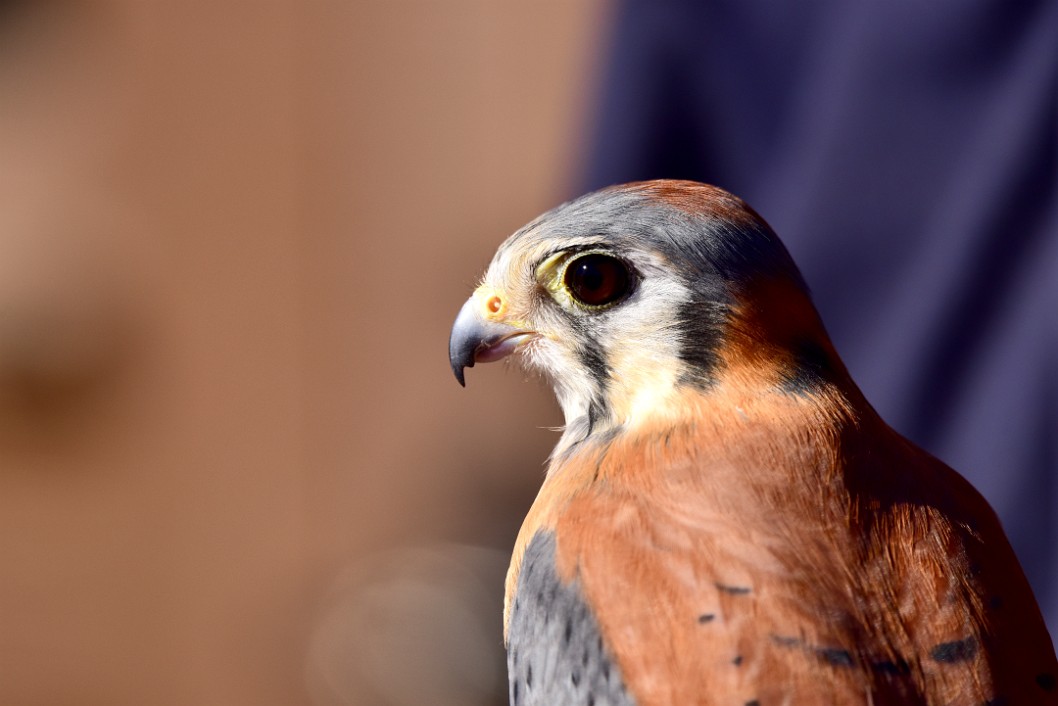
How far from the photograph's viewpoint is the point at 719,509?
0.90m

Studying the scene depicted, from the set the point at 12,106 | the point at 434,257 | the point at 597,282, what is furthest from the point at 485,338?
the point at 12,106

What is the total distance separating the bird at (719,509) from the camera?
0.81 metres

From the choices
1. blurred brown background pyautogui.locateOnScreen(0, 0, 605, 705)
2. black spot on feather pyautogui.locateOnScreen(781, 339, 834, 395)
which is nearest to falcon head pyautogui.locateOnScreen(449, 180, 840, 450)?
black spot on feather pyautogui.locateOnScreen(781, 339, 834, 395)

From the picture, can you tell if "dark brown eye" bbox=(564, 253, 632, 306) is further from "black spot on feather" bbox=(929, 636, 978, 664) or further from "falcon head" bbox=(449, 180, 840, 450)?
"black spot on feather" bbox=(929, 636, 978, 664)

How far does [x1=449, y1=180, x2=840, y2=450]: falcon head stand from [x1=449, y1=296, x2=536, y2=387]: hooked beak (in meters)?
0.07

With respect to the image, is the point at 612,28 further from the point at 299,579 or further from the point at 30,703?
the point at 30,703

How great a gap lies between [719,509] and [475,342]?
434 mm

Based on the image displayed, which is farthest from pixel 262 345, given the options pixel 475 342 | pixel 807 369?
pixel 807 369

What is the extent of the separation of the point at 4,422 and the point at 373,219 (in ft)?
4.23

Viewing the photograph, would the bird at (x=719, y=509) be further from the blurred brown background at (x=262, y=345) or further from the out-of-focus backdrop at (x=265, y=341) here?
the blurred brown background at (x=262, y=345)

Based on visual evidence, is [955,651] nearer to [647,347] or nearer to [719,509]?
[719,509]

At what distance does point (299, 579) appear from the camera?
320 cm

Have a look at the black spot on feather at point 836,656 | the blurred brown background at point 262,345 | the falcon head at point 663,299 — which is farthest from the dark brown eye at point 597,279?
the blurred brown background at point 262,345

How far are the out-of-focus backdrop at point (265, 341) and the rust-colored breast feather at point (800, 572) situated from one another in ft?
4.85
